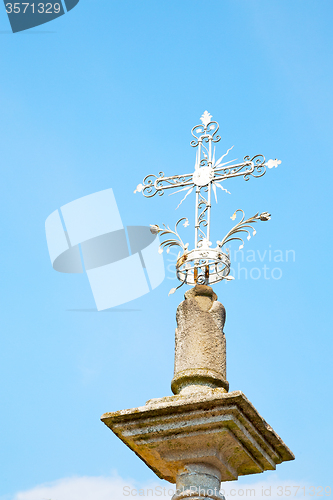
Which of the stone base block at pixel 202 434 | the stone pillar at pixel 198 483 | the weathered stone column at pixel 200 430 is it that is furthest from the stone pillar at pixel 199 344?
the stone pillar at pixel 198 483

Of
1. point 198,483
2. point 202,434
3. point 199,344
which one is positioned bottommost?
point 198,483

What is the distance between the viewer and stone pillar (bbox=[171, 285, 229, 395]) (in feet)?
15.2

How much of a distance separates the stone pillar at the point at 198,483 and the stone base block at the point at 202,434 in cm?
3

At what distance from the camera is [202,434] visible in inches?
168

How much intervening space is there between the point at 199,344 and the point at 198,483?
1.06 m

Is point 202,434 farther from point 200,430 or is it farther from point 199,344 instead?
point 199,344

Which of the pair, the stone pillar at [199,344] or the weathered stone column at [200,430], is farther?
the stone pillar at [199,344]

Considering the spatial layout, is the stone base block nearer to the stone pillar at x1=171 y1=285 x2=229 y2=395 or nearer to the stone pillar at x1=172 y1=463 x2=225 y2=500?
the stone pillar at x1=172 y1=463 x2=225 y2=500

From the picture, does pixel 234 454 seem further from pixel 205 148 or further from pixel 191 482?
pixel 205 148

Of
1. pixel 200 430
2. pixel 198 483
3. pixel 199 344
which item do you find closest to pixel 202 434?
pixel 200 430

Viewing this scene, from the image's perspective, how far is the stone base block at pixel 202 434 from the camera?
416 centimetres

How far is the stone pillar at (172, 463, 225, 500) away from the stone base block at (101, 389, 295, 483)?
0.03 m

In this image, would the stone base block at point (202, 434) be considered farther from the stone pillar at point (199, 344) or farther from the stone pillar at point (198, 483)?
the stone pillar at point (199, 344)

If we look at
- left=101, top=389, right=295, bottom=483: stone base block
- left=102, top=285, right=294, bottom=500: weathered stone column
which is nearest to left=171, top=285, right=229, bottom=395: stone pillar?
left=102, top=285, right=294, bottom=500: weathered stone column
